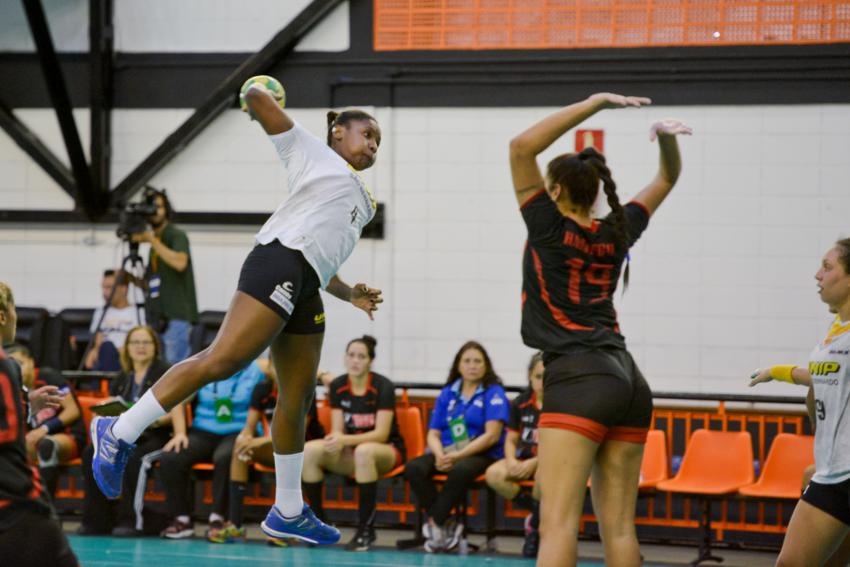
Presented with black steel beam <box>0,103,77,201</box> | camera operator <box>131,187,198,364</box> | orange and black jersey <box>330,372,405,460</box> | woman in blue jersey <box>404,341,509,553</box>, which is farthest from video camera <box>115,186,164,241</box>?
woman in blue jersey <box>404,341,509,553</box>

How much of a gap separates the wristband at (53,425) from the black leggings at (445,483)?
257 cm

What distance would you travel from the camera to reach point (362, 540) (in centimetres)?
823

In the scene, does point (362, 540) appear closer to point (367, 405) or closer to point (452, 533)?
point (452, 533)

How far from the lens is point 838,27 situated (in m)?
9.40

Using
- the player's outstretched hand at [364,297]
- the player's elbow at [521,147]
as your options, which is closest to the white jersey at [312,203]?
the player's outstretched hand at [364,297]

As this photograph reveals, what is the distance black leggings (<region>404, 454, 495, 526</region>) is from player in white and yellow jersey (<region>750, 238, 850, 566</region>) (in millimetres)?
3441

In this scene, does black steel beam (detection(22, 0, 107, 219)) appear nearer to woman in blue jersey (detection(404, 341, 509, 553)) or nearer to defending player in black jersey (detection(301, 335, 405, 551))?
defending player in black jersey (detection(301, 335, 405, 551))

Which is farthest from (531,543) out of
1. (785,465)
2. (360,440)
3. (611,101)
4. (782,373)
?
(611,101)

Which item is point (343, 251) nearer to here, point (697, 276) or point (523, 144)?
point (523, 144)

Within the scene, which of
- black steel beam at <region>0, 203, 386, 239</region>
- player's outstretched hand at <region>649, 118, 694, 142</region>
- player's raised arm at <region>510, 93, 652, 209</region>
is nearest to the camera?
player's raised arm at <region>510, 93, 652, 209</region>

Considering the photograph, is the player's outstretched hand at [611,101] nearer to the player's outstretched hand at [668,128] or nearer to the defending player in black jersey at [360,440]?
the player's outstretched hand at [668,128]

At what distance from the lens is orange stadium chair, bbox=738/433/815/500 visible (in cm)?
788

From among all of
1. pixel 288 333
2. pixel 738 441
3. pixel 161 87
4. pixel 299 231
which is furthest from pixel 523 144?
pixel 161 87

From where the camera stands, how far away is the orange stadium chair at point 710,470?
794 centimetres
